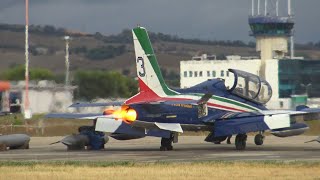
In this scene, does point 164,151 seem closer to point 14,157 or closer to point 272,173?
point 14,157

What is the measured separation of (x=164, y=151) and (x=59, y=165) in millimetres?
11627

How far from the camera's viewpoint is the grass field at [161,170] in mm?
31484

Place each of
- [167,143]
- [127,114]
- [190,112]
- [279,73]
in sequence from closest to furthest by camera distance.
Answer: [127,114], [190,112], [167,143], [279,73]

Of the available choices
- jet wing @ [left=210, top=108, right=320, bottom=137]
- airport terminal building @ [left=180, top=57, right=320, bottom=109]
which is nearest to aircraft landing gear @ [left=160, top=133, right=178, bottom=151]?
jet wing @ [left=210, top=108, right=320, bottom=137]

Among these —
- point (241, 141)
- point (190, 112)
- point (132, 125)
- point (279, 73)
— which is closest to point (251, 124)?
point (241, 141)

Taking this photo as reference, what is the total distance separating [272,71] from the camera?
137 m

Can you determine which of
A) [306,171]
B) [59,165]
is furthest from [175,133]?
[306,171]

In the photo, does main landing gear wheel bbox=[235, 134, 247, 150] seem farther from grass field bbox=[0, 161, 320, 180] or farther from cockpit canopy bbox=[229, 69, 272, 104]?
grass field bbox=[0, 161, 320, 180]

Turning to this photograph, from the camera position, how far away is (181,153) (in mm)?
45188

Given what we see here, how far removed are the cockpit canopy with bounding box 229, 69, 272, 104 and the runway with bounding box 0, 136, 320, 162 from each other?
2.64 meters

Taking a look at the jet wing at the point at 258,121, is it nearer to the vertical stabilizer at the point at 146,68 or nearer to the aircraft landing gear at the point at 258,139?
the aircraft landing gear at the point at 258,139

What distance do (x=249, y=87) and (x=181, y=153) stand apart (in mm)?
6234

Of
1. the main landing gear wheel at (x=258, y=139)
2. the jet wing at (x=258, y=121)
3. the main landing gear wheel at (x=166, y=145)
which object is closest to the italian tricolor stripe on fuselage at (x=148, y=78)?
the jet wing at (x=258, y=121)

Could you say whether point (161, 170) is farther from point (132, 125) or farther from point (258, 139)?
point (258, 139)
